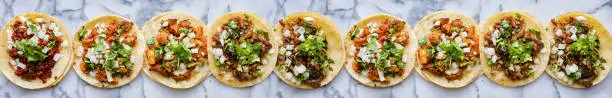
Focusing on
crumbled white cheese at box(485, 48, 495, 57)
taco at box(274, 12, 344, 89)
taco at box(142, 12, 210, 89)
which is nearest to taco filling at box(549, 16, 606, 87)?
crumbled white cheese at box(485, 48, 495, 57)

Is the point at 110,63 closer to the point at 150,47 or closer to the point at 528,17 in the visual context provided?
the point at 150,47

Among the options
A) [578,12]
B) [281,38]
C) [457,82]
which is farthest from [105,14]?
[578,12]

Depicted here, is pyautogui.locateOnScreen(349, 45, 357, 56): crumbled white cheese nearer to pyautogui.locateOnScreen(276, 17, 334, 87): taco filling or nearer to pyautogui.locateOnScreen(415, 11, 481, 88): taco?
pyautogui.locateOnScreen(276, 17, 334, 87): taco filling

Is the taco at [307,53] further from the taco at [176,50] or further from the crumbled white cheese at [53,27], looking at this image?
the crumbled white cheese at [53,27]

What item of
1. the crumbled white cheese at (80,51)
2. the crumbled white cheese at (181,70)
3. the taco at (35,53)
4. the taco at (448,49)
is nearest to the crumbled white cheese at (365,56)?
the taco at (448,49)

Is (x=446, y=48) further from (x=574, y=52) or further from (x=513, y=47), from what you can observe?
(x=574, y=52)

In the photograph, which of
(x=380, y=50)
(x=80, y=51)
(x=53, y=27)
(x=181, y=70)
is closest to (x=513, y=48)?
(x=380, y=50)
